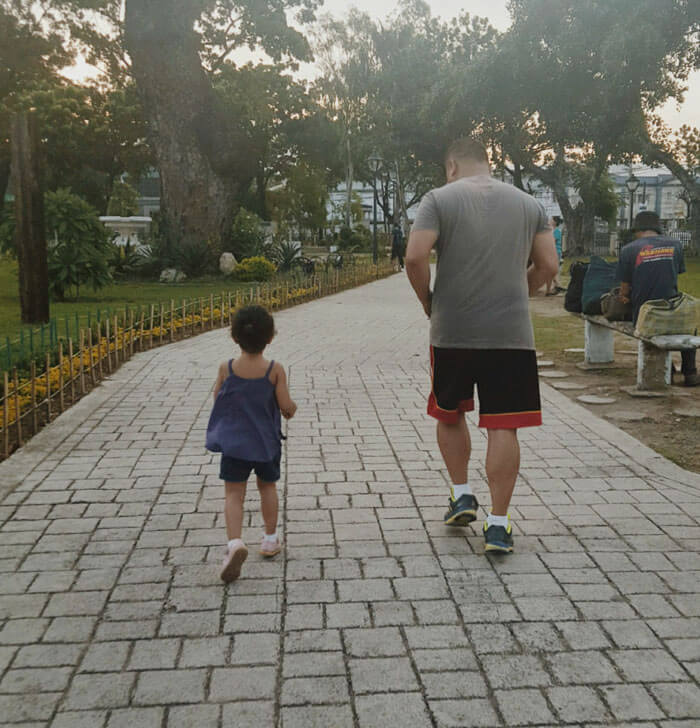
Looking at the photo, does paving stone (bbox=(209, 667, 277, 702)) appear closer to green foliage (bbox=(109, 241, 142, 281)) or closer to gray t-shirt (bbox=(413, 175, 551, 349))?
gray t-shirt (bbox=(413, 175, 551, 349))

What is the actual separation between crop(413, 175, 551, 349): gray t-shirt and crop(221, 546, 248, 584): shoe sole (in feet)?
4.23

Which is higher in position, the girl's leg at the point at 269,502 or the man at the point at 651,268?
the man at the point at 651,268

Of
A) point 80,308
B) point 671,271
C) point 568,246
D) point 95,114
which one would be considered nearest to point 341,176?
point 568,246

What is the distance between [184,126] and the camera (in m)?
22.2

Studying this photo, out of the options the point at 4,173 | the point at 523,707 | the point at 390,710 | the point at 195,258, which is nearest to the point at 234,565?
the point at 390,710

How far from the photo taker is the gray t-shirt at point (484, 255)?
3697 mm

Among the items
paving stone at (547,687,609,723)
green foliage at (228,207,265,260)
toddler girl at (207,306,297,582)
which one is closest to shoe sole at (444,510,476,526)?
toddler girl at (207,306,297,582)

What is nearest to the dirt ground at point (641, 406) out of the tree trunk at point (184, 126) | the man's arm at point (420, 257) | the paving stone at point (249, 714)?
the man's arm at point (420, 257)

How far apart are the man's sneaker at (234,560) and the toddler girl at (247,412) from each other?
0.12 m

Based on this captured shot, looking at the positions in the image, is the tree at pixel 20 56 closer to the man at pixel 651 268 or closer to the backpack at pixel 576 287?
the backpack at pixel 576 287

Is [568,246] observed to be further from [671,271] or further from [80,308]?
[671,271]

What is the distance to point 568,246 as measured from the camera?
4634 cm

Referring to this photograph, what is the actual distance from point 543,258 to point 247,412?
1515mm

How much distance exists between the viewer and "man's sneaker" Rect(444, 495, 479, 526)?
399 cm
